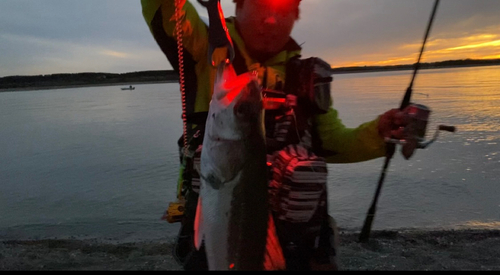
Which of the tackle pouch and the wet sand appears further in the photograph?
the wet sand

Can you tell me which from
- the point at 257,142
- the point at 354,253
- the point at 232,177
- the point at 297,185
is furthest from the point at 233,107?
the point at 354,253

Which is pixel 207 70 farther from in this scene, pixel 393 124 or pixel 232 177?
pixel 393 124

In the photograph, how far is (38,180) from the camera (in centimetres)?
970

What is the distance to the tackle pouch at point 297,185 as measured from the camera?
2195 mm

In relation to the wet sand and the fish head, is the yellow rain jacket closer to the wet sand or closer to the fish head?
the fish head

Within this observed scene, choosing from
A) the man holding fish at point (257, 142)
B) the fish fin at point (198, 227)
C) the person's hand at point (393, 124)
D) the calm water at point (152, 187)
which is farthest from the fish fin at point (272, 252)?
the calm water at point (152, 187)

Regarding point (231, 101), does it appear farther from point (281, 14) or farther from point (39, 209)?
point (39, 209)

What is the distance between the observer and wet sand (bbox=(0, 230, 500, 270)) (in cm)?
529

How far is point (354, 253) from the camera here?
5.61 meters

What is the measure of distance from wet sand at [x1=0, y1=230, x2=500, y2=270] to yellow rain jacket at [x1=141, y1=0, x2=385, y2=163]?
294 cm

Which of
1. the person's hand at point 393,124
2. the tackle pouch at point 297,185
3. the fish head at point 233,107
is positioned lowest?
the tackle pouch at point 297,185

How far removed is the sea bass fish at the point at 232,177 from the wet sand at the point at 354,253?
11.6 ft

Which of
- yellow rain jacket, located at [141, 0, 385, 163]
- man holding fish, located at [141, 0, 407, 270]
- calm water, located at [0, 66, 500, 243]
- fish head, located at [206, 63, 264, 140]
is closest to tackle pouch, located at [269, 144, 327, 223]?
man holding fish, located at [141, 0, 407, 270]

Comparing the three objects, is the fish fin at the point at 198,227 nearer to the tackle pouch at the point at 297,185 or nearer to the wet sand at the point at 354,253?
the tackle pouch at the point at 297,185
